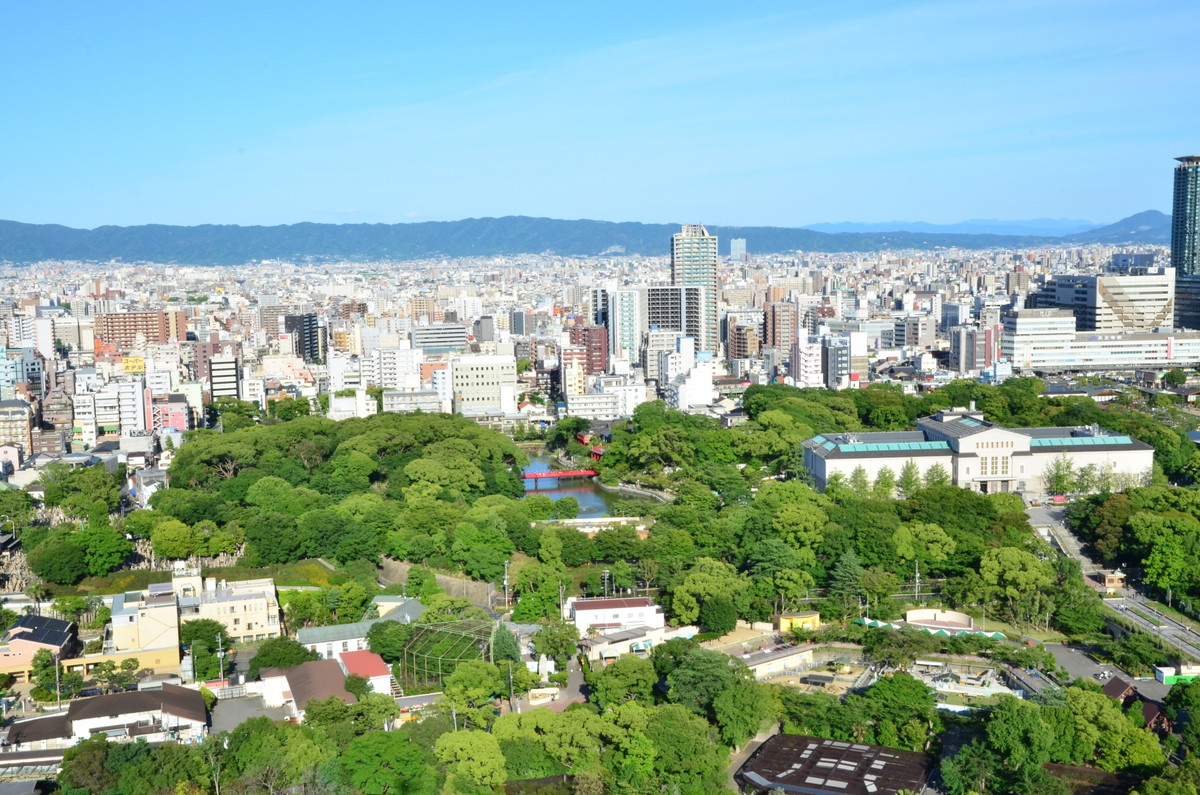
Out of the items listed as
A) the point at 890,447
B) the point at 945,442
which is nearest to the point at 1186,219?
the point at 945,442

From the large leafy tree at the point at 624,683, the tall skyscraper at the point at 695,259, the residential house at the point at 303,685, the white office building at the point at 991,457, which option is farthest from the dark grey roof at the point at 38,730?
the tall skyscraper at the point at 695,259

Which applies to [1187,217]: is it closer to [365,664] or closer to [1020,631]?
[1020,631]

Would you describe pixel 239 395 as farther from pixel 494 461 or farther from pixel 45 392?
pixel 494 461

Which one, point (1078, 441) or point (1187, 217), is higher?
point (1187, 217)

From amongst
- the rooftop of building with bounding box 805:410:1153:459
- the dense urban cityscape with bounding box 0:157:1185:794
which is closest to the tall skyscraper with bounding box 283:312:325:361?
→ the dense urban cityscape with bounding box 0:157:1185:794

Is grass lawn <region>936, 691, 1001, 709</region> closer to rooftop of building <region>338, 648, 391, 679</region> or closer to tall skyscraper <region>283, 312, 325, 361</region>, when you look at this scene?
rooftop of building <region>338, 648, 391, 679</region>

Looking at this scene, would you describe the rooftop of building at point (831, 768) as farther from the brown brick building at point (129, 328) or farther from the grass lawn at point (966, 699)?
the brown brick building at point (129, 328)
